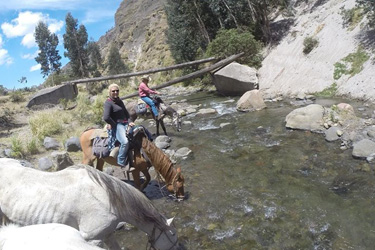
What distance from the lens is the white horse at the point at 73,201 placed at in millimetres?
4230

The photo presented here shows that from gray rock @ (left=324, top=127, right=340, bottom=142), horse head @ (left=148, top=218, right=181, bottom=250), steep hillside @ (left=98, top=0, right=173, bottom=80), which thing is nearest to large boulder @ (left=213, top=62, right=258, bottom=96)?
gray rock @ (left=324, top=127, right=340, bottom=142)

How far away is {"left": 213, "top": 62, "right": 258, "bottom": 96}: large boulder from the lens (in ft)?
65.6

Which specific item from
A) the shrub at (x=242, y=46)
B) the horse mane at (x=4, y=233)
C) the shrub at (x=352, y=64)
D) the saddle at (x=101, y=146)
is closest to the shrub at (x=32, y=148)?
the saddle at (x=101, y=146)

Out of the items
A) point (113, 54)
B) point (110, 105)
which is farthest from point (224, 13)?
point (113, 54)

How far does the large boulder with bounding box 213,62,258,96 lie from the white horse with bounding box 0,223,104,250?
722 inches

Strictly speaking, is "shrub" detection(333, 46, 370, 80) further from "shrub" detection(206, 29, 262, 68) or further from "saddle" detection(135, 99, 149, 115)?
"saddle" detection(135, 99, 149, 115)

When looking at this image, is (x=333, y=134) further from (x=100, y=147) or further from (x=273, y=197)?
(x=100, y=147)

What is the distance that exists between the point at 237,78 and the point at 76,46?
3891cm

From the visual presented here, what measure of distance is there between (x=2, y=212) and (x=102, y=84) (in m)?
41.0

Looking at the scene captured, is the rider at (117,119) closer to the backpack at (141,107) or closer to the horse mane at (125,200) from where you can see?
the horse mane at (125,200)

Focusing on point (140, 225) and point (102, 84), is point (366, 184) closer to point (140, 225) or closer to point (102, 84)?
point (140, 225)

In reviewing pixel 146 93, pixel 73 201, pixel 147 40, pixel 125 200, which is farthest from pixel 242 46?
pixel 147 40

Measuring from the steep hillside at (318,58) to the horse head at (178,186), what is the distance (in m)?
10.1

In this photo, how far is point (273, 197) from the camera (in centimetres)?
682
